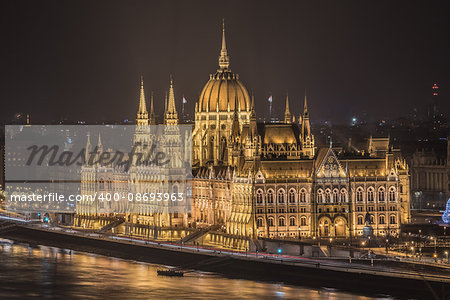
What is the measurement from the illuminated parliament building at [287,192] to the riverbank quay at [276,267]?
14.8 ft

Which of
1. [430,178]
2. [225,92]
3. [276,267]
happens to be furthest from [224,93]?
[276,267]

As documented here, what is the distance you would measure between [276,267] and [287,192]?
1574cm

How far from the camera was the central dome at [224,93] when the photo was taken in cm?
16812

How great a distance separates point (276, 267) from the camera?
133 meters

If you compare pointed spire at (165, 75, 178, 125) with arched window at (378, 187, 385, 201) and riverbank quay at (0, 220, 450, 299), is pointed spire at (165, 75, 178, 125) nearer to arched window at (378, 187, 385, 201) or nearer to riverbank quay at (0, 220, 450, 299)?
riverbank quay at (0, 220, 450, 299)

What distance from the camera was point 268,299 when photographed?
122188mm

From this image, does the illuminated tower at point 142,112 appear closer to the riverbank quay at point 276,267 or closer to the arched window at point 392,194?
the riverbank quay at point 276,267

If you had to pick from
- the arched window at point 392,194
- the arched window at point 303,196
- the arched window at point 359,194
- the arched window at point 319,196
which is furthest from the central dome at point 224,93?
the arched window at point 392,194

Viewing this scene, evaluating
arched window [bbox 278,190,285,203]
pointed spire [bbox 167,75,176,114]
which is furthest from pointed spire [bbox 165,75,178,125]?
arched window [bbox 278,190,285,203]

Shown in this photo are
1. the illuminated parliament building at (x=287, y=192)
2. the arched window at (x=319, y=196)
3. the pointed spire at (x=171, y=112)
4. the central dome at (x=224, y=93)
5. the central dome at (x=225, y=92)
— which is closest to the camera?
the illuminated parliament building at (x=287, y=192)

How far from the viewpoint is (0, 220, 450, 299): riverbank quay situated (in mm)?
121375

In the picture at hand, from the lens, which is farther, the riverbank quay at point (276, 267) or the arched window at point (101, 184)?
the arched window at point (101, 184)

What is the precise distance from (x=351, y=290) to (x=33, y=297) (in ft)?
86.9

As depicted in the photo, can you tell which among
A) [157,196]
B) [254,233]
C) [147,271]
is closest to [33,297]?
[147,271]
